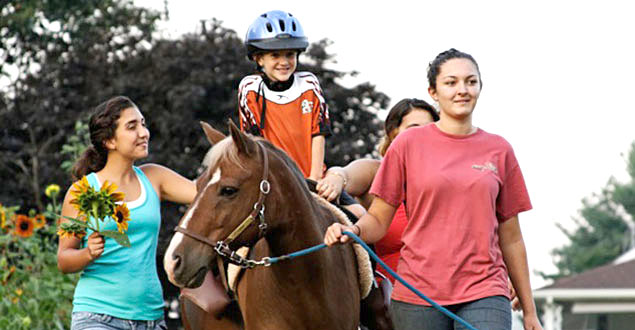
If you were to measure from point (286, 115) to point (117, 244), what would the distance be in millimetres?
1599

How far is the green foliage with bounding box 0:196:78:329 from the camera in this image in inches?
390

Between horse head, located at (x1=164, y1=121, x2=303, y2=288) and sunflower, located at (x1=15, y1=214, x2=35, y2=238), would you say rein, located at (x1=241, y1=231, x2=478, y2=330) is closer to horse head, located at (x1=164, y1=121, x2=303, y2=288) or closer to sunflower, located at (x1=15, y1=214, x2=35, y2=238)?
horse head, located at (x1=164, y1=121, x2=303, y2=288)

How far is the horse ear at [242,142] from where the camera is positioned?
516cm

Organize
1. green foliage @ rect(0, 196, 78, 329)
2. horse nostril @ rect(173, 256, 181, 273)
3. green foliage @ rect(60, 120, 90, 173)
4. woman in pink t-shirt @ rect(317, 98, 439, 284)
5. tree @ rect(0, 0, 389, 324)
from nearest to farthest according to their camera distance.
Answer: horse nostril @ rect(173, 256, 181, 273) → woman in pink t-shirt @ rect(317, 98, 439, 284) → green foliage @ rect(0, 196, 78, 329) → green foliage @ rect(60, 120, 90, 173) → tree @ rect(0, 0, 389, 324)

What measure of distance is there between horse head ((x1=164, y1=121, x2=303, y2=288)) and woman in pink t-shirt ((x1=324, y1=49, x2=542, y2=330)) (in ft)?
1.61

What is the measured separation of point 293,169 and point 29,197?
22.0m

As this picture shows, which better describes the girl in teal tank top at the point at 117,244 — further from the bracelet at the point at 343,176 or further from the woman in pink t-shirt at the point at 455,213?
the woman in pink t-shirt at the point at 455,213

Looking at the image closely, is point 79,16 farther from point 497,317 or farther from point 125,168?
point 497,317

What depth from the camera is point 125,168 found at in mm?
5930

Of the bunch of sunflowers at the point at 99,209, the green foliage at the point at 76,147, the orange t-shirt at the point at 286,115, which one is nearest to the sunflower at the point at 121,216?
the bunch of sunflowers at the point at 99,209

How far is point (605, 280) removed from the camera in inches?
1352

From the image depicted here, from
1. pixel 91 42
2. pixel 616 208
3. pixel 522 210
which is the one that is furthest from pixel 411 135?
pixel 616 208

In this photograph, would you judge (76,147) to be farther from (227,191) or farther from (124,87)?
(124,87)

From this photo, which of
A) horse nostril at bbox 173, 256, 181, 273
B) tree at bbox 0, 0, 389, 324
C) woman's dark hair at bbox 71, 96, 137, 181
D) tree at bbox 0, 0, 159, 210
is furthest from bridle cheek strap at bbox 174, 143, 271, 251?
tree at bbox 0, 0, 159, 210
